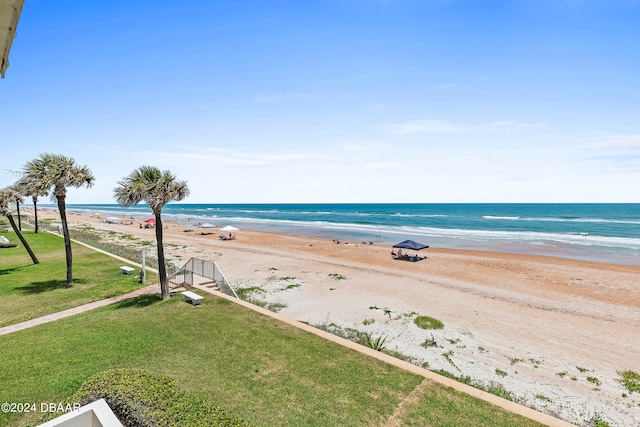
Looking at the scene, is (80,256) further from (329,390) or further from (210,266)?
(329,390)

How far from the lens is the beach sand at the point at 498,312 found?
10289mm

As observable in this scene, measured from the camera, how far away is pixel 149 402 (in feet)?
18.4

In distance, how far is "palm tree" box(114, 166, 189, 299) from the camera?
1338 centimetres

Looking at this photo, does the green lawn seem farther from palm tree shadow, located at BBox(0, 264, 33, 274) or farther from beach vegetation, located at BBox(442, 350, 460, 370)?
palm tree shadow, located at BBox(0, 264, 33, 274)

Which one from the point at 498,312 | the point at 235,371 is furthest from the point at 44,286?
the point at 498,312

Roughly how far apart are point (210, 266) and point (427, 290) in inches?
558

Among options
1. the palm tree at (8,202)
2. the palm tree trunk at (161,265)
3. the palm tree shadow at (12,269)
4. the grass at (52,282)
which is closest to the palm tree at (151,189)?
the palm tree trunk at (161,265)

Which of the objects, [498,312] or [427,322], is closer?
[427,322]

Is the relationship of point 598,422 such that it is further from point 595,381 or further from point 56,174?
point 56,174

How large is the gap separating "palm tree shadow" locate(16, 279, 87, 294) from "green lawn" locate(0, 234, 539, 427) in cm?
288

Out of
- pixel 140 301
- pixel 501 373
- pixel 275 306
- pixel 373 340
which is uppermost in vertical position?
pixel 140 301

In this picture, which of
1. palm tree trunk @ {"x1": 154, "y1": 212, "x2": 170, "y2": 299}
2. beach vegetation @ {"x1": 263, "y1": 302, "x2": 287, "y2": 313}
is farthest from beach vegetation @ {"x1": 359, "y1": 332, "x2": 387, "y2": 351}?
palm tree trunk @ {"x1": 154, "y1": 212, "x2": 170, "y2": 299}

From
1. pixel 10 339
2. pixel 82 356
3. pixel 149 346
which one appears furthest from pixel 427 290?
pixel 10 339

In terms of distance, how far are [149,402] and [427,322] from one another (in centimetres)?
1255
